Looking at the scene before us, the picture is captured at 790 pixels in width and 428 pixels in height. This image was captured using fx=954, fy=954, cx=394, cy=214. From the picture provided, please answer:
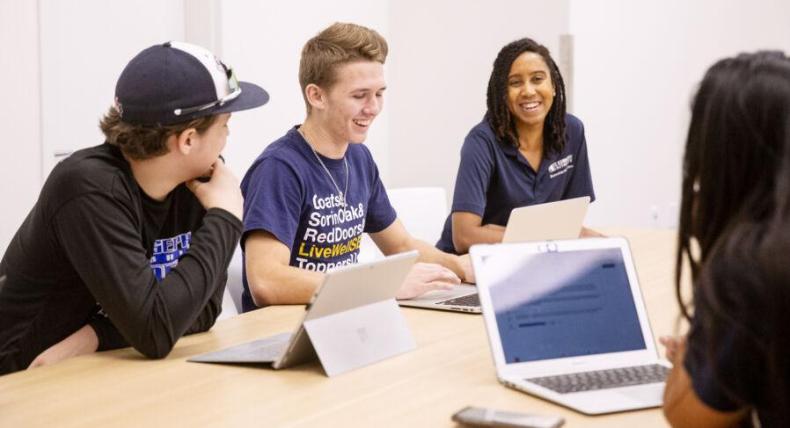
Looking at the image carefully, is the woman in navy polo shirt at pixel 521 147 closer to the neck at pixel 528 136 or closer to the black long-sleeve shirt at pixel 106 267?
the neck at pixel 528 136

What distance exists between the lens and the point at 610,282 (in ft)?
5.24

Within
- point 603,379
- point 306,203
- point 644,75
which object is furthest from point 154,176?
point 644,75

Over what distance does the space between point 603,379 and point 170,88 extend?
0.92 m

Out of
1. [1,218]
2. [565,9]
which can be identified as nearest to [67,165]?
[1,218]

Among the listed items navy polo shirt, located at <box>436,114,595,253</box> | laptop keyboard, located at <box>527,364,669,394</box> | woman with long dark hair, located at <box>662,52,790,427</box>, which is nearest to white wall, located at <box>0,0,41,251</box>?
navy polo shirt, located at <box>436,114,595,253</box>

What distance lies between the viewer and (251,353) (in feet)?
5.42

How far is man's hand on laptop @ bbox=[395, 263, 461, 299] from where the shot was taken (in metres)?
2.15

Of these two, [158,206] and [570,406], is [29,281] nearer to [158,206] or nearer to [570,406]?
[158,206]

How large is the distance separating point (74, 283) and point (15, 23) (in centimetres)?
167

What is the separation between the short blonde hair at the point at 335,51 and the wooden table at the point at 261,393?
0.92 meters

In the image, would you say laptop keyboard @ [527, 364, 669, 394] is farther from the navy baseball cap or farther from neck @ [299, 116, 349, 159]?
neck @ [299, 116, 349, 159]

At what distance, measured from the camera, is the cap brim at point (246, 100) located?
179cm

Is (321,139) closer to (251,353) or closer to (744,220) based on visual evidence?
(251,353)

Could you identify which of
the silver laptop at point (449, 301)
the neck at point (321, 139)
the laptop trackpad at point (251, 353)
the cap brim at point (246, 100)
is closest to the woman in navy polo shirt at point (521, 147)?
the neck at point (321, 139)
